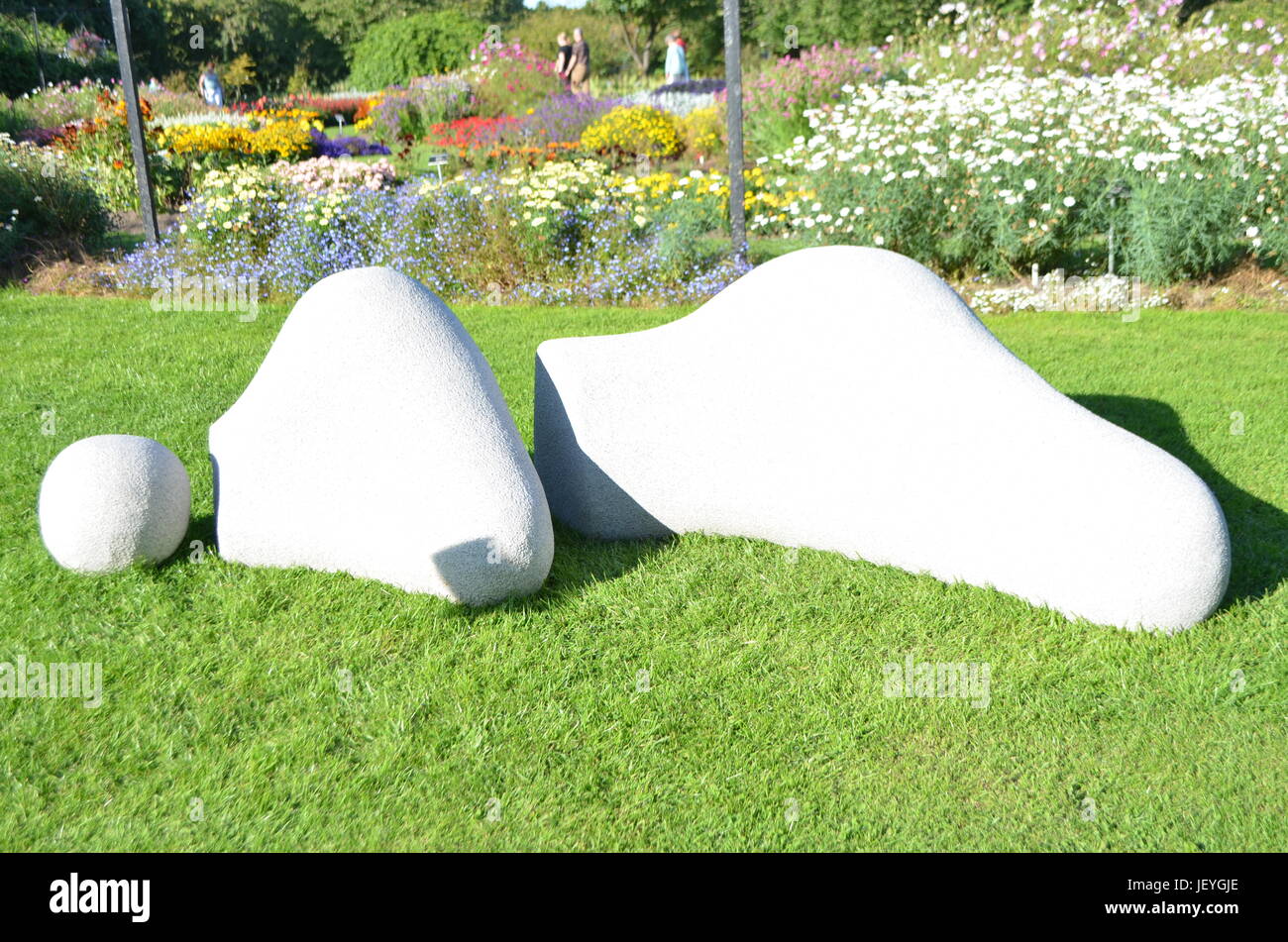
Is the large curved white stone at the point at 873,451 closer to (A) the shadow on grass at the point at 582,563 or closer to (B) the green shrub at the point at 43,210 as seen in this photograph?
(A) the shadow on grass at the point at 582,563

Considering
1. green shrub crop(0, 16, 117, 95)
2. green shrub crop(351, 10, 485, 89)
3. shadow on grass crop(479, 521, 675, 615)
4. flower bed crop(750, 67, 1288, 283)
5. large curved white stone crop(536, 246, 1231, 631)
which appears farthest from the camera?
green shrub crop(351, 10, 485, 89)

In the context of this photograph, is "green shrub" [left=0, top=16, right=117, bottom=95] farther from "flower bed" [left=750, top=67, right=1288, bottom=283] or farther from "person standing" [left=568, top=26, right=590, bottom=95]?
"flower bed" [left=750, top=67, right=1288, bottom=283]

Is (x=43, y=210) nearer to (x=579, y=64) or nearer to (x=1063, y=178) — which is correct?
(x=1063, y=178)

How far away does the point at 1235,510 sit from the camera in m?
4.46

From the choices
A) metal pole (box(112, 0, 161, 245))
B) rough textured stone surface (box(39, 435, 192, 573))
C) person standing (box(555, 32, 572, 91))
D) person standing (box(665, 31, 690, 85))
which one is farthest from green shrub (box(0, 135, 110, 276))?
person standing (box(665, 31, 690, 85))

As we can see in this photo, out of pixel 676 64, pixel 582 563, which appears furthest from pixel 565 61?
pixel 582 563

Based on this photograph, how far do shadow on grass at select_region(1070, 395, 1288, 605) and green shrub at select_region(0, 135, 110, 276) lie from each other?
9.57m

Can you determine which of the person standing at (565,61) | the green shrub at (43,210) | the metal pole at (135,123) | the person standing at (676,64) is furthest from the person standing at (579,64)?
the green shrub at (43,210)

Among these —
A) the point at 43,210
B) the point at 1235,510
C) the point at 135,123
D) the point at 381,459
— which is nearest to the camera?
the point at 381,459

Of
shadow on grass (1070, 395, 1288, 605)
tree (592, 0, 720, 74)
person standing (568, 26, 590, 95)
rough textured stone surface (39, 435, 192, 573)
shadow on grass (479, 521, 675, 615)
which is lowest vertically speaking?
shadow on grass (1070, 395, 1288, 605)

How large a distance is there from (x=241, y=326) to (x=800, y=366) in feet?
17.2

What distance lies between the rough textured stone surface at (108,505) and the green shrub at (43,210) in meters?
7.00

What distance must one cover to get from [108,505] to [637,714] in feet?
7.33

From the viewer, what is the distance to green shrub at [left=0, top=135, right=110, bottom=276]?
973cm
